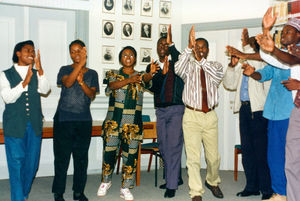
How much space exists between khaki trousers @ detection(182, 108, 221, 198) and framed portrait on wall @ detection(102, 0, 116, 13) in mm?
2454

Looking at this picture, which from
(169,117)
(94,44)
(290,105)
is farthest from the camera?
(94,44)

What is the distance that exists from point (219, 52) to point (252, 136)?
2004 millimetres

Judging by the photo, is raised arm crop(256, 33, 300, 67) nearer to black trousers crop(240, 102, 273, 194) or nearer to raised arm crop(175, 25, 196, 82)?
raised arm crop(175, 25, 196, 82)

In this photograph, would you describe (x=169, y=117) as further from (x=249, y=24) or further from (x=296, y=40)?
(x=249, y=24)

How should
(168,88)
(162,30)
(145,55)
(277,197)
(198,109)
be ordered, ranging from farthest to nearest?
(162,30) → (145,55) → (168,88) → (198,109) → (277,197)

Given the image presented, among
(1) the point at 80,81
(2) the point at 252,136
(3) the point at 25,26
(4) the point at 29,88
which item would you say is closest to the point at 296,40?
(2) the point at 252,136

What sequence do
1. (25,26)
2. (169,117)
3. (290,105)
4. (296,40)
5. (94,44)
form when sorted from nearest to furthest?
(296,40)
(290,105)
(169,117)
(25,26)
(94,44)

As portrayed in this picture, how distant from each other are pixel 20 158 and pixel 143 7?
341cm

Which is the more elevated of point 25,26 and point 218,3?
point 218,3

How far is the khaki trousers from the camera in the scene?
4.39 m

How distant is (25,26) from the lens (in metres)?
5.73

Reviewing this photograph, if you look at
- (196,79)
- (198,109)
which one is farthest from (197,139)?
(196,79)

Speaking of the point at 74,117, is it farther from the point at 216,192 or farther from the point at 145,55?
the point at 145,55

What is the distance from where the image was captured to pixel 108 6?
20.5 feet
